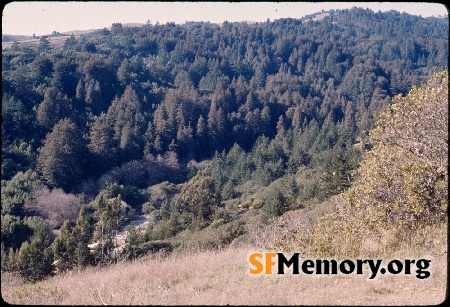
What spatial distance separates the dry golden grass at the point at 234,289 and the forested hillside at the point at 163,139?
334cm

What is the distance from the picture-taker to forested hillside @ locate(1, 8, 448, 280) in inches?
725

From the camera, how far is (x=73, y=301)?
473cm

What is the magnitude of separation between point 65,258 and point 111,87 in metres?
51.4

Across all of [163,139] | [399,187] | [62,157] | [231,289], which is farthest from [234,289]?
[163,139]

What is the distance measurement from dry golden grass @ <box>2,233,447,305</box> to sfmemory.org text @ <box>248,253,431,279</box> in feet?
0.46

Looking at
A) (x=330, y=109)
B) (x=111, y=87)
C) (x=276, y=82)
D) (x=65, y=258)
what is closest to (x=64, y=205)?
(x=65, y=258)

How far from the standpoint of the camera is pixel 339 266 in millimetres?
5527

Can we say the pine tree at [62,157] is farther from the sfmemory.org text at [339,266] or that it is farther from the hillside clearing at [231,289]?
the sfmemory.org text at [339,266]

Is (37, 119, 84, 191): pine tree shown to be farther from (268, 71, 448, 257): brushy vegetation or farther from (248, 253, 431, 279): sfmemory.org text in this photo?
(268, 71, 448, 257): brushy vegetation

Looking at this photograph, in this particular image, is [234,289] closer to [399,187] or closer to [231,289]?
[231,289]

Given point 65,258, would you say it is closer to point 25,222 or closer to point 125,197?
point 25,222

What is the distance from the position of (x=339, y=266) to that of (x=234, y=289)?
63.5 inches

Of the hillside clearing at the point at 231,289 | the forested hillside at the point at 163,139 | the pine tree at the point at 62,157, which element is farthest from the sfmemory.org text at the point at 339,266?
the pine tree at the point at 62,157

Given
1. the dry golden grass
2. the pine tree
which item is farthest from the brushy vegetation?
the pine tree
